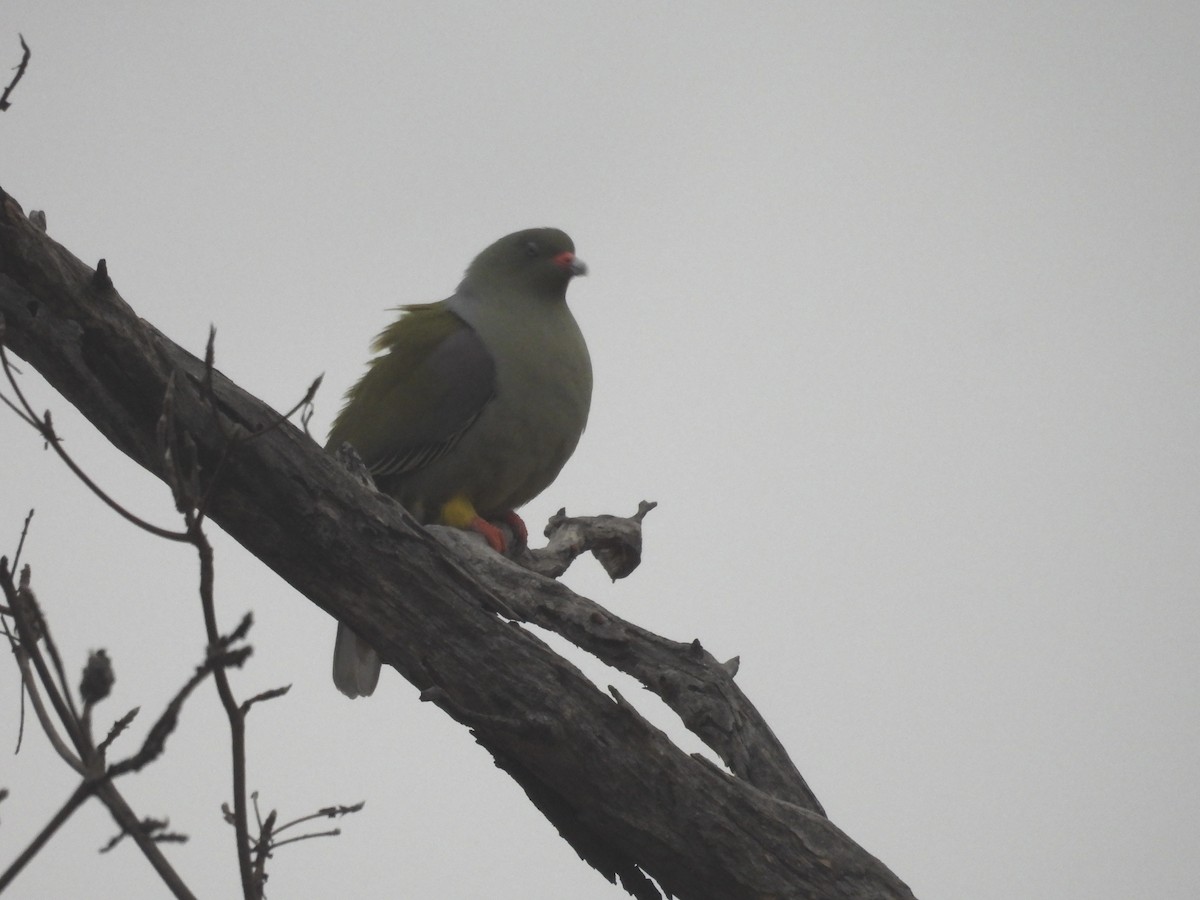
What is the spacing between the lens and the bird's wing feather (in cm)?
475

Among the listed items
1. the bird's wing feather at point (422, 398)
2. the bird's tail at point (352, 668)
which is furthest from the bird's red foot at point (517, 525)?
the bird's tail at point (352, 668)

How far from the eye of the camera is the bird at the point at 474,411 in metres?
4.74

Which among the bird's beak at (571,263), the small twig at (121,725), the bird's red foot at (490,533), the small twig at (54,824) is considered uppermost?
the bird's beak at (571,263)

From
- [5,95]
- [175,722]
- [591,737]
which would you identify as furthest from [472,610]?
[175,722]

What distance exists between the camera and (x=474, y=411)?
15.6ft

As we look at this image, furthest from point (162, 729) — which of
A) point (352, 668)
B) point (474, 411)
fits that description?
point (474, 411)

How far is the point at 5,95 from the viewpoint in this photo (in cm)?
223

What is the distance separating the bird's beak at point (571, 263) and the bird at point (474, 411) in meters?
0.04

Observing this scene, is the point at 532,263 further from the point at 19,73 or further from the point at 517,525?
the point at 19,73

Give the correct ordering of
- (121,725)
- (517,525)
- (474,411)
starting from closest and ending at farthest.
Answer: (121,725) → (474,411) → (517,525)

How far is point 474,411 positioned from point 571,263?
90 cm

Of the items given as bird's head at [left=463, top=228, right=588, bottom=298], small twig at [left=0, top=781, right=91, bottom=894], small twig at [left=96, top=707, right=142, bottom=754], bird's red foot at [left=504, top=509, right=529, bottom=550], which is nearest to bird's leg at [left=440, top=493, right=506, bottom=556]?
bird's red foot at [left=504, top=509, right=529, bottom=550]

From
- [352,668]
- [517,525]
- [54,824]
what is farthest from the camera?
[517,525]

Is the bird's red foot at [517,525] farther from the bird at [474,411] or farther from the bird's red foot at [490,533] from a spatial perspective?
the bird's red foot at [490,533]
